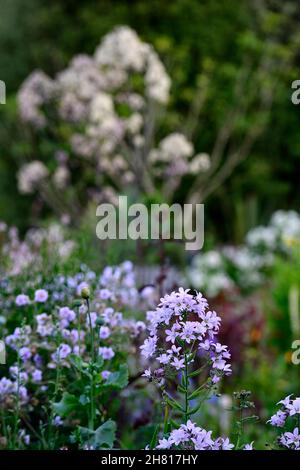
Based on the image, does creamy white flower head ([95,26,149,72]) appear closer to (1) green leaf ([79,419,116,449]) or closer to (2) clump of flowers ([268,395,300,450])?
(1) green leaf ([79,419,116,449])

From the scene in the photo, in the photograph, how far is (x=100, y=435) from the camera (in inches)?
63.3

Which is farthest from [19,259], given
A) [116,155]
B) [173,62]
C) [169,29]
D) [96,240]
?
[169,29]

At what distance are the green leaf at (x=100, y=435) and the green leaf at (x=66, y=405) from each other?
0.11 metres

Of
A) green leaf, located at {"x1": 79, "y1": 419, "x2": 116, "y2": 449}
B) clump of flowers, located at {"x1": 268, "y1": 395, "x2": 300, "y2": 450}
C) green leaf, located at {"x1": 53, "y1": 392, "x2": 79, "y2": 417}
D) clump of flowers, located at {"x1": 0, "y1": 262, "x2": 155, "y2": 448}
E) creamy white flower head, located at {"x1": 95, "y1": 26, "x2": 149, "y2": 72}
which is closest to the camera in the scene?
clump of flowers, located at {"x1": 268, "y1": 395, "x2": 300, "y2": 450}

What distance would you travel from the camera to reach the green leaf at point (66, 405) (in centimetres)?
171

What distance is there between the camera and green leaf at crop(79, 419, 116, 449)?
1591mm

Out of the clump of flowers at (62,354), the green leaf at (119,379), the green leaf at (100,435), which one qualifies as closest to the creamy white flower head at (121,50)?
the clump of flowers at (62,354)

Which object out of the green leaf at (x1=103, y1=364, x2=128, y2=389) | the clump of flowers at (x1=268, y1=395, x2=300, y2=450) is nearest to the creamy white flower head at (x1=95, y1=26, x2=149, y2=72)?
the green leaf at (x1=103, y1=364, x2=128, y2=389)

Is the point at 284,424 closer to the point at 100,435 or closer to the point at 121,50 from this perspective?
the point at 100,435

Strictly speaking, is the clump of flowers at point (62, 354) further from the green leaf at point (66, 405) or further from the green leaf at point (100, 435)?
the green leaf at point (100, 435)

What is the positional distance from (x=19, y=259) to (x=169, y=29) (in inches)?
424

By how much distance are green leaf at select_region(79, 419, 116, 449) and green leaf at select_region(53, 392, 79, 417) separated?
108mm

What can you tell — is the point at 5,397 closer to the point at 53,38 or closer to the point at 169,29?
the point at 169,29
